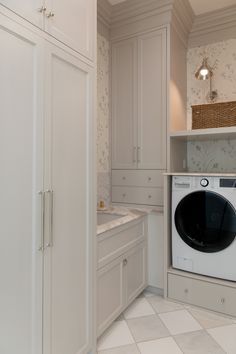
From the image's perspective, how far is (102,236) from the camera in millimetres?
1786

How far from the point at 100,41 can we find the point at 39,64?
5.70ft

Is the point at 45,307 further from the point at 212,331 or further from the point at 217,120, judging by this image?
the point at 217,120

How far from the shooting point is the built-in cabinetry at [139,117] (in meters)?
2.55

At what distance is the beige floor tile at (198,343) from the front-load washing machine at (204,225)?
500 millimetres

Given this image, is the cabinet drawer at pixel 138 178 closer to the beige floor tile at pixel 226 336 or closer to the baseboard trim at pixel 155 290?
the baseboard trim at pixel 155 290

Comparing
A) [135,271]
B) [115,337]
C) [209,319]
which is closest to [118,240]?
[135,271]

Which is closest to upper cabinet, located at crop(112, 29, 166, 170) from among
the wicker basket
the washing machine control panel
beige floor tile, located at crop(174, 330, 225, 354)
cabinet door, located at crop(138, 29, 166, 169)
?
cabinet door, located at crop(138, 29, 166, 169)

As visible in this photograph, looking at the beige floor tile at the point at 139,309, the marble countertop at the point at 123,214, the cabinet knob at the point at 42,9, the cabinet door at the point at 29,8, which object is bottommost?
the beige floor tile at the point at 139,309

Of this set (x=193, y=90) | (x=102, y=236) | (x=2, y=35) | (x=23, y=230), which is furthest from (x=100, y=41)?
(x=23, y=230)

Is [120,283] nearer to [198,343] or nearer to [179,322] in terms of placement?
[179,322]

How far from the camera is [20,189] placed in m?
1.13

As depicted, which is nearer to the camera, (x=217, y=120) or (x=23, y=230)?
(x=23, y=230)

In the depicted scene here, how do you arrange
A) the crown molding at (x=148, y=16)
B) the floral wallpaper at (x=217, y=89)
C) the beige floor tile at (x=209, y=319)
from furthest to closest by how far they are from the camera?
the floral wallpaper at (x=217, y=89)
the crown molding at (x=148, y=16)
the beige floor tile at (x=209, y=319)

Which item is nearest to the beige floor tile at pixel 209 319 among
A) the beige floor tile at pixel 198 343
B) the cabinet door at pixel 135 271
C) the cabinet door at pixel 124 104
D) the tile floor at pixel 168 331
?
the tile floor at pixel 168 331
